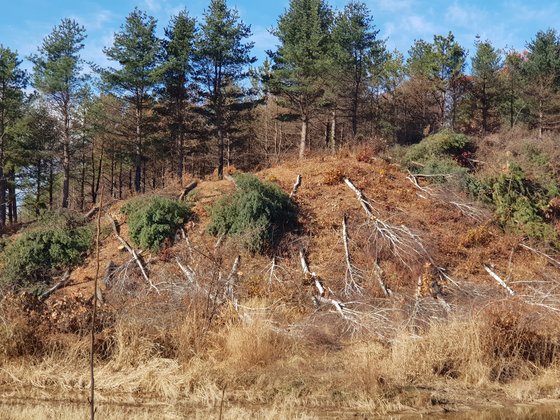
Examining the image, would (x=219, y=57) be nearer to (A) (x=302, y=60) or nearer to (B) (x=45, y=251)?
(A) (x=302, y=60)

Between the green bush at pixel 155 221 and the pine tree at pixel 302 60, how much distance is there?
10034 millimetres

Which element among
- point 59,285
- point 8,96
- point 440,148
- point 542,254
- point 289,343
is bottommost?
point 289,343

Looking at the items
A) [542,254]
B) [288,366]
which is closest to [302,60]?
[542,254]

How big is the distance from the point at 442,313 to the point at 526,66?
26942 mm

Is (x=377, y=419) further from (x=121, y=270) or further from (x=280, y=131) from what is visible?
(x=280, y=131)

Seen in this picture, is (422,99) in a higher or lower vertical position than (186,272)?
higher

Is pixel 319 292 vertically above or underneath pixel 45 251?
underneath

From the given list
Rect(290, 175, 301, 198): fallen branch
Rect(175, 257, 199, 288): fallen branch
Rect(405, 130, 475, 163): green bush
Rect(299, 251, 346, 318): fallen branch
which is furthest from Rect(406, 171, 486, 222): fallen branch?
Rect(175, 257, 199, 288): fallen branch

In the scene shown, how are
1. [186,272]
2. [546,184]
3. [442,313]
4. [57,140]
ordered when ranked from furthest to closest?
[57,140]
[546,184]
[186,272]
[442,313]

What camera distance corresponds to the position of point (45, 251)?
1638 centimetres

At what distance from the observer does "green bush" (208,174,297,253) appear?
614 inches

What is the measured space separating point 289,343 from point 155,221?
755cm

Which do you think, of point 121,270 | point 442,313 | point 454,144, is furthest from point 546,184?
point 121,270

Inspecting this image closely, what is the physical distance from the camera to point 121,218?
60.3ft
